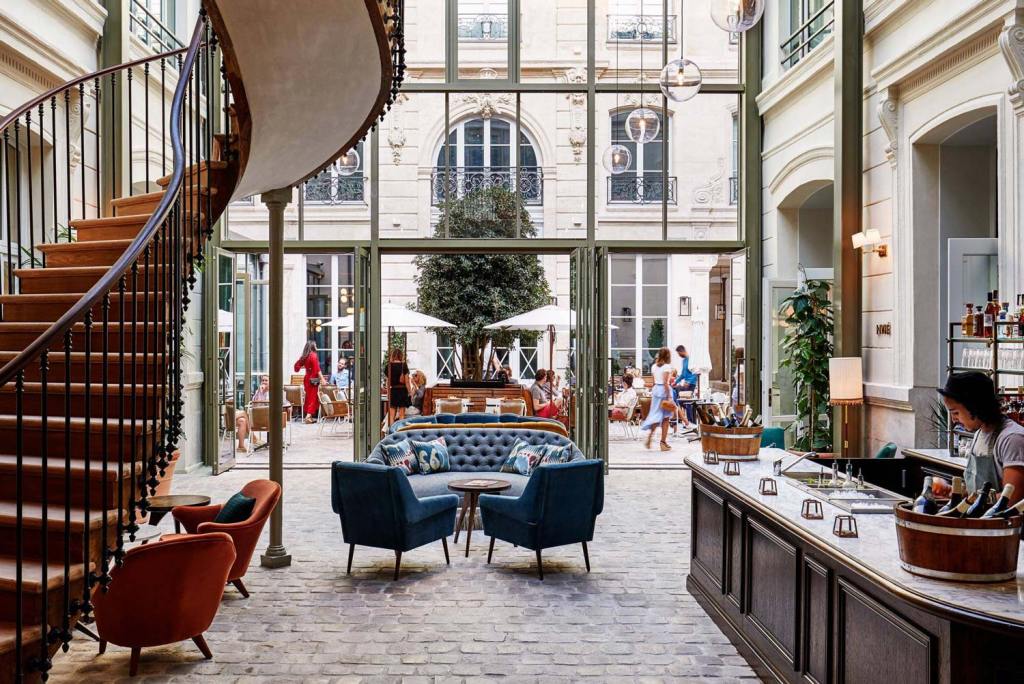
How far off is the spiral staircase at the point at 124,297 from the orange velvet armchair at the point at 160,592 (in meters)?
0.07

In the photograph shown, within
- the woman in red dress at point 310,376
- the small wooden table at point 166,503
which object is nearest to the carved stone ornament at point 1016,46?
the small wooden table at point 166,503

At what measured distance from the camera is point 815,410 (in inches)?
347

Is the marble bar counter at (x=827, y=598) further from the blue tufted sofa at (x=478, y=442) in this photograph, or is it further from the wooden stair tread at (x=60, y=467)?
the wooden stair tread at (x=60, y=467)

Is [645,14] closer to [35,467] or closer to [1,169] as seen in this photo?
[1,169]

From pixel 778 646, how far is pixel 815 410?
5155 millimetres

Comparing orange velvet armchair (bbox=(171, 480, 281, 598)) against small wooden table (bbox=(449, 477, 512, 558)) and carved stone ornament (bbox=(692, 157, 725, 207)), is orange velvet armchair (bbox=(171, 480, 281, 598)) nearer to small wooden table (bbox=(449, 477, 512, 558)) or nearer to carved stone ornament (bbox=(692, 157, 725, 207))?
small wooden table (bbox=(449, 477, 512, 558))

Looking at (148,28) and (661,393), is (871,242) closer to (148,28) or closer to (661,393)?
(661,393)

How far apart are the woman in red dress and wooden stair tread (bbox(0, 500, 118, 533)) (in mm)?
10257

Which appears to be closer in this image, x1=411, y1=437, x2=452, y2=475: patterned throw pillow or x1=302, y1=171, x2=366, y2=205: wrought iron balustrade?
x1=411, y1=437, x2=452, y2=475: patterned throw pillow

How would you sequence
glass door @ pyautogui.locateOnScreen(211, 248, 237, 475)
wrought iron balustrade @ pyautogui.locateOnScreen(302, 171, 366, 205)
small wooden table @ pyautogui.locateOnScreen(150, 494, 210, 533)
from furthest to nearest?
wrought iron balustrade @ pyautogui.locateOnScreen(302, 171, 366, 205) → glass door @ pyautogui.locateOnScreen(211, 248, 237, 475) → small wooden table @ pyautogui.locateOnScreen(150, 494, 210, 533)

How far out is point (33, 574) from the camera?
128 inches

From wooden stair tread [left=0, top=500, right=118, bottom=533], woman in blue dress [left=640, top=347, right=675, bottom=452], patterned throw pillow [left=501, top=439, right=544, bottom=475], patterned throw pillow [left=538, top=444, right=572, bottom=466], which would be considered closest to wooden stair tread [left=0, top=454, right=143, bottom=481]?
wooden stair tread [left=0, top=500, right=118, bottom=533]

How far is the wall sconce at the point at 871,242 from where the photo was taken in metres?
7.60

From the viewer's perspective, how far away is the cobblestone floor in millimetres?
4383
